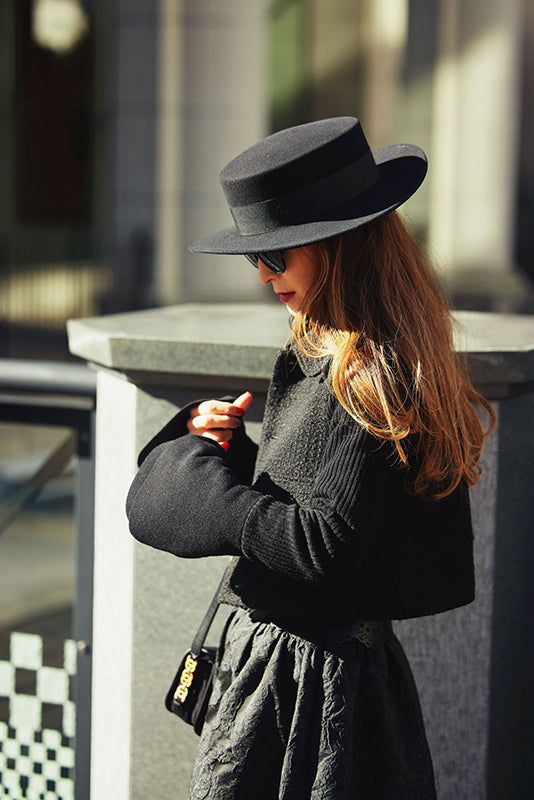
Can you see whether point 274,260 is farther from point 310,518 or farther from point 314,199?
point 310,518

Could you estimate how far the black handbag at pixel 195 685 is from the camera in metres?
1.94

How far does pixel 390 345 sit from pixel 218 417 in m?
0.39

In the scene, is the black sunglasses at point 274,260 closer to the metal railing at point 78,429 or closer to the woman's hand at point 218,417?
the woman's hand at point 218,417

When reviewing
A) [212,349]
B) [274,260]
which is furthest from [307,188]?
[212,349]

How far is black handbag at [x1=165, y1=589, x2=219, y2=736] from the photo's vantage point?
1936mm

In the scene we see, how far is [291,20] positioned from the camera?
17.0 m

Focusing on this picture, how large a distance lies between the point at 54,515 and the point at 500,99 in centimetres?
980

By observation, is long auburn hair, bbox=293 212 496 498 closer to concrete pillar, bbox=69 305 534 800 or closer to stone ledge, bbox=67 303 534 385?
stone ledge, bbox=67 303 534 385

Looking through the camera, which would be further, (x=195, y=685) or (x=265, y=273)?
(x=195, y=685)

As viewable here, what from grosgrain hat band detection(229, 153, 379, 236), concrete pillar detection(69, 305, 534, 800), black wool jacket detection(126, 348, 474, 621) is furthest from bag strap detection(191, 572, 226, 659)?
grosgrain hat band detection(229, 153, 379, 236)

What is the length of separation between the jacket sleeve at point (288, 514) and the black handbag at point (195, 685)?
299 millimetres

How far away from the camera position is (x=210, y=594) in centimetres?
238

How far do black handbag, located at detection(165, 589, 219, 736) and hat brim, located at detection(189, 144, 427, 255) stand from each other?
2.26ft

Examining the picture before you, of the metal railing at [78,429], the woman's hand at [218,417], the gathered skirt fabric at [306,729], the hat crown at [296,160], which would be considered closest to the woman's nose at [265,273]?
the hat crown at [296,160]
